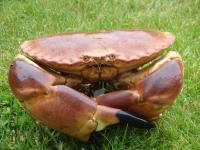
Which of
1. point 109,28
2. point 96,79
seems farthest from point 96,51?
point 109,28

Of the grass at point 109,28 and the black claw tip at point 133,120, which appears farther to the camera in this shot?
the grass at point 109,28

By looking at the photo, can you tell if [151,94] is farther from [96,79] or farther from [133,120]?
[96,79]

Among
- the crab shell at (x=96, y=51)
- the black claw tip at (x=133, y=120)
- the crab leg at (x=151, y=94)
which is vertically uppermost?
the crab shell at (x=96, y=51)

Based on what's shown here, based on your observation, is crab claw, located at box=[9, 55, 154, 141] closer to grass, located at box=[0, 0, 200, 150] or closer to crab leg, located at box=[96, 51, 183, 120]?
crab leg, located at box=[96, 51, 183, 120]

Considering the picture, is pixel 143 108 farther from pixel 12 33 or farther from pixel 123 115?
pixel 12 33

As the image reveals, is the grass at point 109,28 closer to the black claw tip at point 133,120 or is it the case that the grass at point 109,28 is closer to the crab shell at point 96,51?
the black claw tip at point 133,120

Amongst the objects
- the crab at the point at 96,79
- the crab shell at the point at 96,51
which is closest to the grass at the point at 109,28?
the crab at the point at 96,79

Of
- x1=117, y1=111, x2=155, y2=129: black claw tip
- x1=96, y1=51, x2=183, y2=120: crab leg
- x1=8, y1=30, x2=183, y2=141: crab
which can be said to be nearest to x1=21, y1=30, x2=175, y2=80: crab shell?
x1=8, y1=30, x2=183, y2=141: crab
